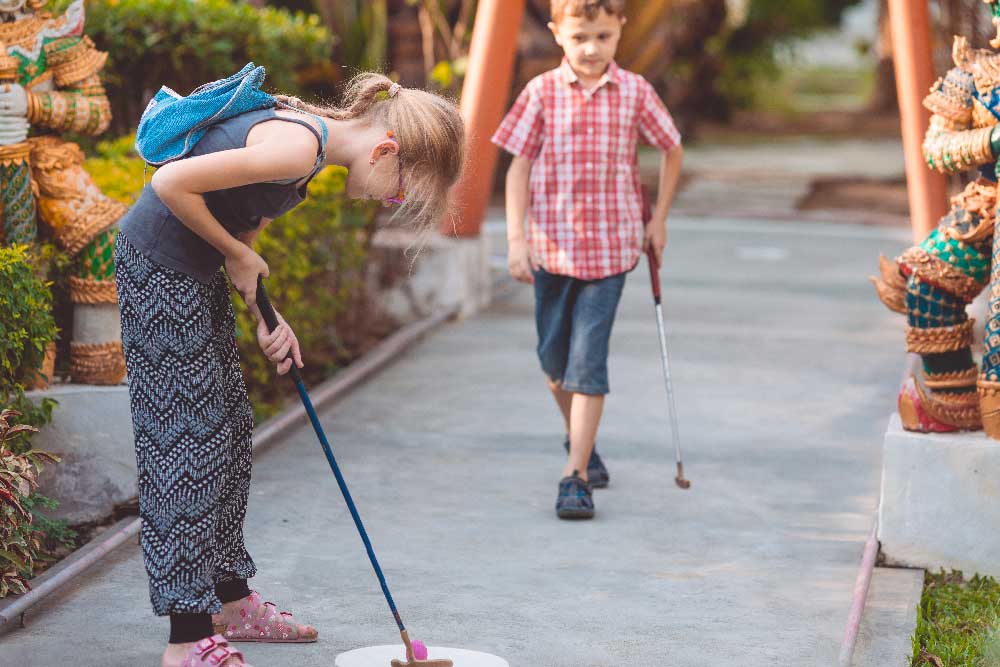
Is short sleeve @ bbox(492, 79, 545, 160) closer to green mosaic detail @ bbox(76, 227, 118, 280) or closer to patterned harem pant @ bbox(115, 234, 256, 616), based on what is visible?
green mosaic detail @ bbox(76, 227, 118, 280)

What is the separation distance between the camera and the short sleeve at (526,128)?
5.55 m

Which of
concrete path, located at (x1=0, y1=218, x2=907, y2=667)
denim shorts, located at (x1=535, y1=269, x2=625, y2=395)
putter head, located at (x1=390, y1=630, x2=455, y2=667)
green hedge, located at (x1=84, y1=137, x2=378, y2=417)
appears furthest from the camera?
green hedge, located at (x1=84, y1=137, x2=378, y2=417)

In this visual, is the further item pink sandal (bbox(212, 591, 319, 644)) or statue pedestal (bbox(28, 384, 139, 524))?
statue pedestal (bbox(28, 384, 139, 524))

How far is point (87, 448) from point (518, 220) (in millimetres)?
1774

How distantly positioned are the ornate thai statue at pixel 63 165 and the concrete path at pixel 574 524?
89cm

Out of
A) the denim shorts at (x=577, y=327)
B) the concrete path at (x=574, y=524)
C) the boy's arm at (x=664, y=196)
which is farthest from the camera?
the boy's arm at (x=664, y=196)

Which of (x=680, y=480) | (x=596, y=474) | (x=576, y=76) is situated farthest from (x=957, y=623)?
(x=576, y=76)

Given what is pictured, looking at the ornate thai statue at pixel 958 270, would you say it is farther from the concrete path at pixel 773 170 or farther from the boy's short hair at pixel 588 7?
the concrete path at pixel 773 170

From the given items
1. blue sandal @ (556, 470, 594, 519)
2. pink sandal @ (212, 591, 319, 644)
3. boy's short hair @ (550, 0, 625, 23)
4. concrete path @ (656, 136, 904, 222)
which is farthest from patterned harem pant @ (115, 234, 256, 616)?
concrete path @ (656, 136, 904, 222)

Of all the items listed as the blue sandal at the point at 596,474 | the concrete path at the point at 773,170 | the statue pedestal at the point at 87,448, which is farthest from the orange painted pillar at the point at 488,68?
the concrete path at the point at 773,170

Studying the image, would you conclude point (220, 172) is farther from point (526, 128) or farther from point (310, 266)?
point (310, 266)

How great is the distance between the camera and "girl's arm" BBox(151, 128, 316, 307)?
3.53 m

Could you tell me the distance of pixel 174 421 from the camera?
3770mm

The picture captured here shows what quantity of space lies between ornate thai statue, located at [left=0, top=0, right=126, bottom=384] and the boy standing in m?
1.48
